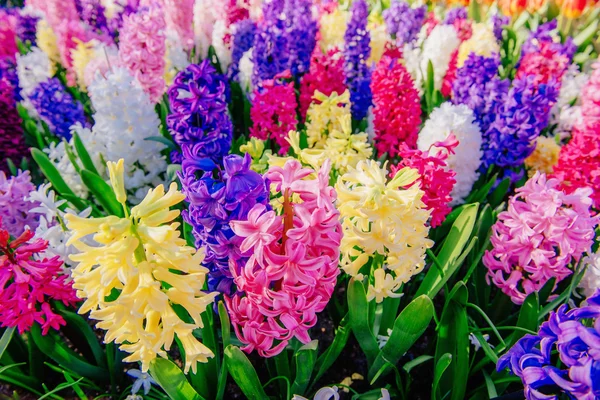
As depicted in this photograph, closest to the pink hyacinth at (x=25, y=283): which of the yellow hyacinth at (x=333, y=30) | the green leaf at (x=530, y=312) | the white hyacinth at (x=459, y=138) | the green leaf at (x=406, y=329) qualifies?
the green leaf at (x=406, y=329)

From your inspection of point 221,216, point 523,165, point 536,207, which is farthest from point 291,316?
point 523,165

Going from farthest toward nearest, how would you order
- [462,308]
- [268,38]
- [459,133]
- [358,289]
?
1. [268,38]
2. [459,133]
3. [462,308]
4. [358,289]

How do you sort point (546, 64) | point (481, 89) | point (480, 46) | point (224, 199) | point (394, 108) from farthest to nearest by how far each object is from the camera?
1. point (480, 46)
2. point (546, 64)
3. point (481, 89)
4. point (394, 108)
5. point (224, 199)

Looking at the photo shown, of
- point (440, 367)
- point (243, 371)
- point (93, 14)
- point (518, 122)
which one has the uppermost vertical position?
point (93, 14)

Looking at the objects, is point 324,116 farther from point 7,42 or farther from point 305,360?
point 7,42

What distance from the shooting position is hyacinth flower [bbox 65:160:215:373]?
117 centimetres

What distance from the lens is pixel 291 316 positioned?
147 centimetres

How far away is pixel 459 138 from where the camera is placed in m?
2.73

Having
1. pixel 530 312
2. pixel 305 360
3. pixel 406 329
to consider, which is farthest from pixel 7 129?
pixel 530 312

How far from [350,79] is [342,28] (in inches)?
58.2

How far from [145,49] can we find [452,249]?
8.91 feet

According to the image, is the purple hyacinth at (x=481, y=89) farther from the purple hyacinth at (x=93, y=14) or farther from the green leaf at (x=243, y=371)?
the purple hyacinth at (x=93, y=14)

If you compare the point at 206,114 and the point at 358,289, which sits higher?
the point at 206,114

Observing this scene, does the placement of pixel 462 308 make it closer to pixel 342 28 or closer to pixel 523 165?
pixel 523 165
